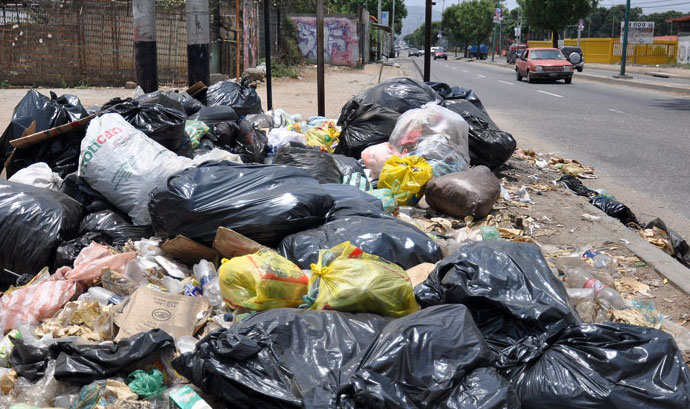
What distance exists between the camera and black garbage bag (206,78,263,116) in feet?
21.6

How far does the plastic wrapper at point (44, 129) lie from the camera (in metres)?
4.51

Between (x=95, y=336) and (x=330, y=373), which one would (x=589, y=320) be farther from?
(x=95, y=336)

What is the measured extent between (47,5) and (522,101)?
1120 centimetres

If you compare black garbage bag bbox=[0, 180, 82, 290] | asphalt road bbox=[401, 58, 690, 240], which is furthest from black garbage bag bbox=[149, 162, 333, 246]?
asphalt road bbox=[401, 58, 690, 240]

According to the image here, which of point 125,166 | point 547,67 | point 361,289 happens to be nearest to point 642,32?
point 547,67

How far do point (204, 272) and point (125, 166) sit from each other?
105 centimetres

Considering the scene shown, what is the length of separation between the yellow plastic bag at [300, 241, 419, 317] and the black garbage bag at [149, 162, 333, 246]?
0.66 metres

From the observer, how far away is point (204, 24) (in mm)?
7809

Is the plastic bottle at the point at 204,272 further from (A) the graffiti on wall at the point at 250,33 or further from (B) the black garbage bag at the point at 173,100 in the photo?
(A) the graffiti on wall at the point at 250,33

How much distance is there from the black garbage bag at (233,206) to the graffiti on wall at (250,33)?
620 inches

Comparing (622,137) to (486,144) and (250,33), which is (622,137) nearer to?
(486,144)

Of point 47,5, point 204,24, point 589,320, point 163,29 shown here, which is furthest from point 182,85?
point 589,320

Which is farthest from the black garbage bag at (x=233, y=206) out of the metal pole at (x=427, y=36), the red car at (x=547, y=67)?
the red car at (x=547, y=67)

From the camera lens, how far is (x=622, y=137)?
9281mm
